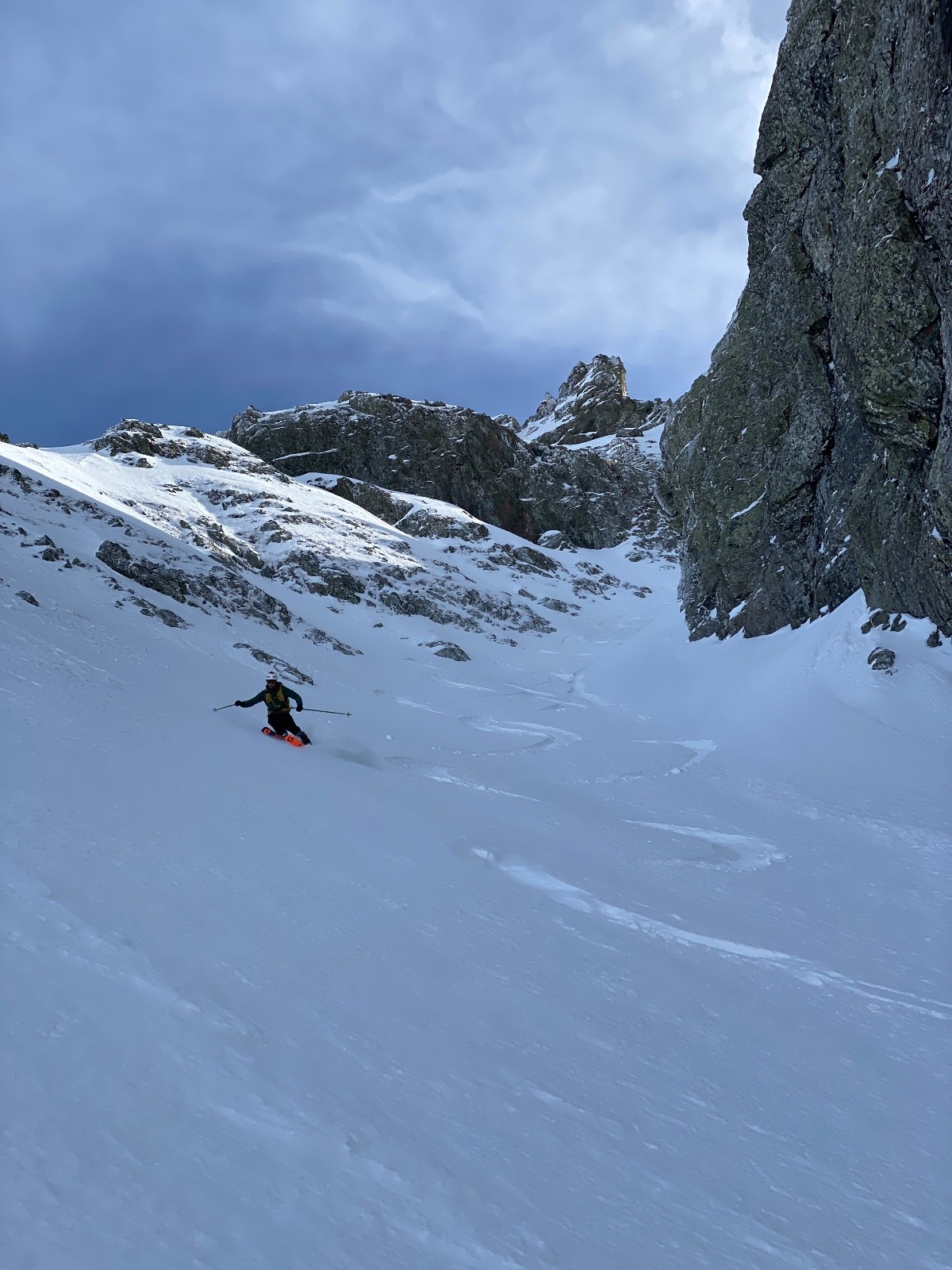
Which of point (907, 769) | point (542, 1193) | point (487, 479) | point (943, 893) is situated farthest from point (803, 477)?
point (487, 479)

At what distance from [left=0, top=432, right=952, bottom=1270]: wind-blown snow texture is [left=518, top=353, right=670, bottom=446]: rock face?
15291 cm

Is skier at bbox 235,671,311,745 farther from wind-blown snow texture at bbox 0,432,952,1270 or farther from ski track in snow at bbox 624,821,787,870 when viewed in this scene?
ski track in snow at bbox 624,821,787,870

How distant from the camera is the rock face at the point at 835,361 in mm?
14062

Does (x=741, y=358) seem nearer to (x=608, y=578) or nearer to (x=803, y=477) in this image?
(x=803, y=477)

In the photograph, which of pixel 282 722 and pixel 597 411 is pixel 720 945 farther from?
pixel 597 411

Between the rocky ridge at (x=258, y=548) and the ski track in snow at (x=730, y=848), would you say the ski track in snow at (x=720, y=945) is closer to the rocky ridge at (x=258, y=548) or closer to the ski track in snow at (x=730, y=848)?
the ski track in snow at (x=730, y=848)

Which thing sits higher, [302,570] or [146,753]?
[302,570]

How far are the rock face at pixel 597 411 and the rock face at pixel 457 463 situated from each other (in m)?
28.1

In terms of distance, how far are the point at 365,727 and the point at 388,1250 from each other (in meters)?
14.2

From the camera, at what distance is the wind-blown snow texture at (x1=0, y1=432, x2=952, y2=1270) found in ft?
8.06

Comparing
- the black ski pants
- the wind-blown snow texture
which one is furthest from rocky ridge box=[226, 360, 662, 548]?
the wind-blown snow texture

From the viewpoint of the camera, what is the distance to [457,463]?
117 m

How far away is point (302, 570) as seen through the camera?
2005 inches

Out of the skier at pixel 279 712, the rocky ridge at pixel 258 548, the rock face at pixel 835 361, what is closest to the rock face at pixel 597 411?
the rocky ridge at pixel 258 548
